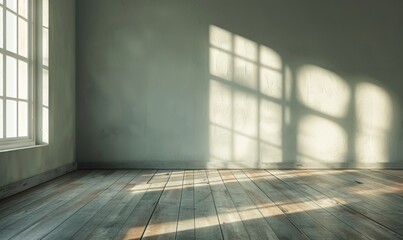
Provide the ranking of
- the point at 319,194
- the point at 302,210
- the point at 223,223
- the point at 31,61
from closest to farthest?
1. the point at 223,223
2. the point at 302,210
3. the point at 319,194
4. the point at 31,61

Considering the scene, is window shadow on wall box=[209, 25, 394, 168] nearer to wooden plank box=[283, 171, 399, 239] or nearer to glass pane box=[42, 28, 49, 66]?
wooden plank box=[283, 171, 399, 239]

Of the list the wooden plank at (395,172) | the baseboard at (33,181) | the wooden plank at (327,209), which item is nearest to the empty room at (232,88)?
the wooden plank at (395,172)

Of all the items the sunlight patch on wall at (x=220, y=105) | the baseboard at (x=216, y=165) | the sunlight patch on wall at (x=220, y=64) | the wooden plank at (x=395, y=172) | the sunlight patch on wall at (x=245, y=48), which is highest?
the sunlight patch on wall at (x=245, y=48)

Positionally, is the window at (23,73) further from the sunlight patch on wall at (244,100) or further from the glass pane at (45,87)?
the sunlight patch on wall at (244,100)

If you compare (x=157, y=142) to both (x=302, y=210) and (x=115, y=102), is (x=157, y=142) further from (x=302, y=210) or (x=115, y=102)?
(x=302, y=210)

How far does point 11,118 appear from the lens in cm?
437

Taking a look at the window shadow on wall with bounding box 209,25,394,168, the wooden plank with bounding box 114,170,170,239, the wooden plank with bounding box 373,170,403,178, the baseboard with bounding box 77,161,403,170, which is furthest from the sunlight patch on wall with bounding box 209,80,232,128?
the wooden plank with bounding box 373,170,403,178

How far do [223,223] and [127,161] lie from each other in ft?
11.4

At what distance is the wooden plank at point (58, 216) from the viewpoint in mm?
2666

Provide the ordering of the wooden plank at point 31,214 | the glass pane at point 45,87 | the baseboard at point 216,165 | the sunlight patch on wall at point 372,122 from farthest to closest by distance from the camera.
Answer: the sunlight patch on wall at point 372,122 < the baseboard at point 216,165 < the glass pane at point 45,87 < the wooden plank at point 31,214

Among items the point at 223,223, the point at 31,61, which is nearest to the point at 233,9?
the point at 31,61

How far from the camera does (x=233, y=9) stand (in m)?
6.27

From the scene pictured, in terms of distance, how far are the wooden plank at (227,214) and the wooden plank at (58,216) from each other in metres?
1.14

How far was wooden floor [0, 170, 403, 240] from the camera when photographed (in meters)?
2.72
